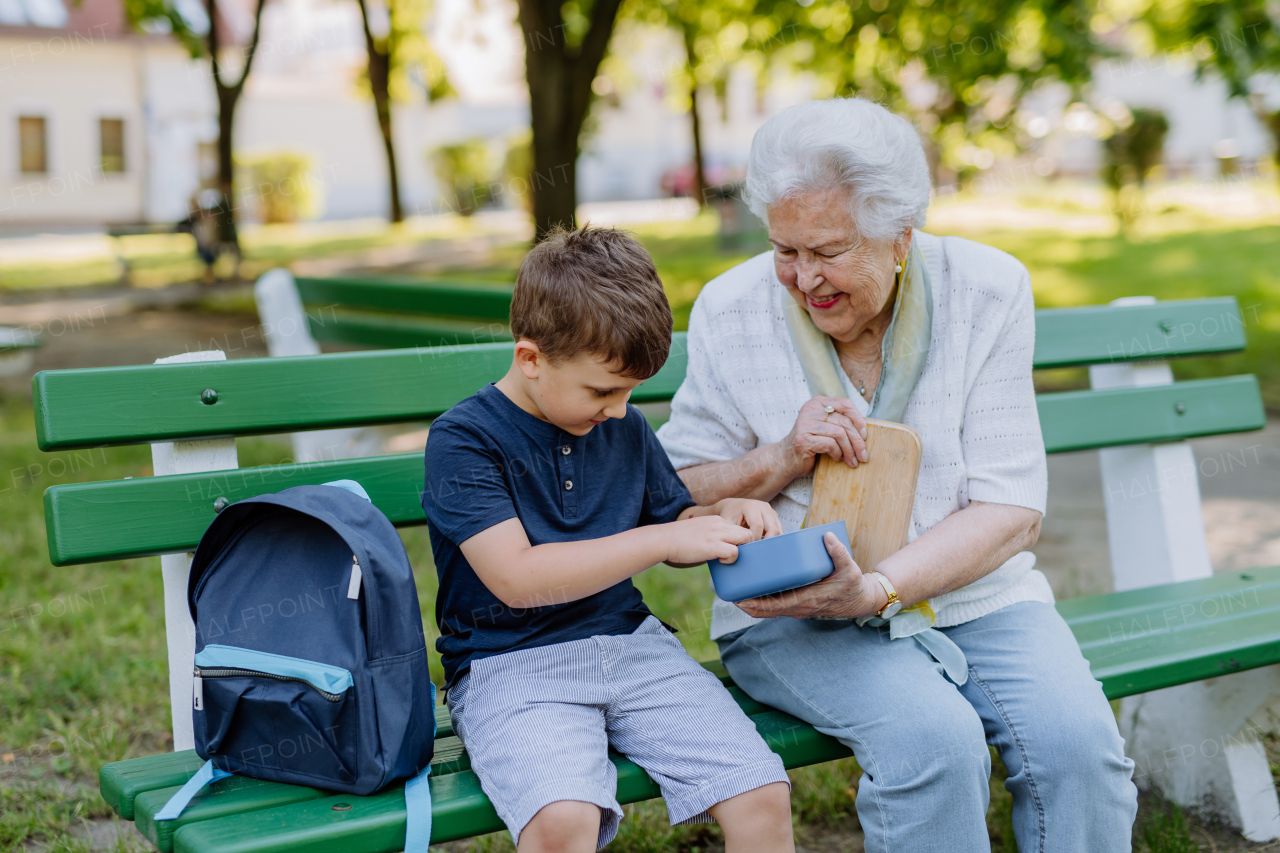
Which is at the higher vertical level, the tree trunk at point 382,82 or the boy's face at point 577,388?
the tree trunk at point 382,82

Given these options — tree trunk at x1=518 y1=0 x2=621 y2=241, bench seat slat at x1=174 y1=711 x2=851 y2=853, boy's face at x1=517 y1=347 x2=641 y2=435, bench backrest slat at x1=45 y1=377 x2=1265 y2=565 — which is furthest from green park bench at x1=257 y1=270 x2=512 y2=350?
tree trunk at x1=518 y1=0 x2=621 y2=241

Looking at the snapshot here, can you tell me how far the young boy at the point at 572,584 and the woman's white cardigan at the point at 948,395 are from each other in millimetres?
299

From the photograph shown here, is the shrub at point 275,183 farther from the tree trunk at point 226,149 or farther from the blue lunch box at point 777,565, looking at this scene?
the blue lunch box at point 777,565

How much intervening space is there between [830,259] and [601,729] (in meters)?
0.90

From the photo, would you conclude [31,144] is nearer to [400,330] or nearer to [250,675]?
[400,330]

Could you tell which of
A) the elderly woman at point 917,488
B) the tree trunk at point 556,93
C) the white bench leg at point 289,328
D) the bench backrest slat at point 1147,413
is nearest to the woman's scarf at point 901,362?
the elderly woman at point 917,488

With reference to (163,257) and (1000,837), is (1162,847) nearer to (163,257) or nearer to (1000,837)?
(1000,837)

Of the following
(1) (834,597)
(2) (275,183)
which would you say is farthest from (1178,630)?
(2) (275,183)

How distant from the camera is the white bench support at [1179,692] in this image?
2557 mm

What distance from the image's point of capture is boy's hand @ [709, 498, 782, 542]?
77.4 inches

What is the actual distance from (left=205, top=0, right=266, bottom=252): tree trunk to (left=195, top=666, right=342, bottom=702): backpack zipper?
45.1 ft

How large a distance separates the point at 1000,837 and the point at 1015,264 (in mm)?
1229

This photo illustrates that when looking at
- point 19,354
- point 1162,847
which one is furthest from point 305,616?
point 19,354

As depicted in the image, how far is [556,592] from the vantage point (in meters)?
1.83
